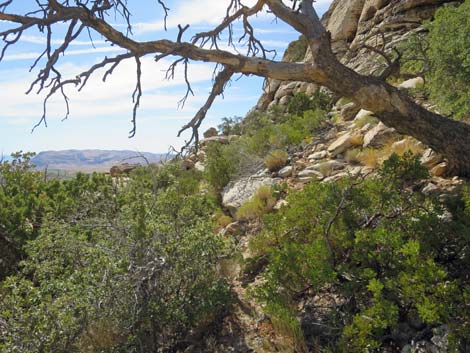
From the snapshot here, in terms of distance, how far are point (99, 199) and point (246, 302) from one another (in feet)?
12.7

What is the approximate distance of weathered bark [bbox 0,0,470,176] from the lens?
4.54 m

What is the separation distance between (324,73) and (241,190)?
13.1ft

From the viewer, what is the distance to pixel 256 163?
925 centimetres

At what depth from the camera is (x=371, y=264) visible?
3.70 metres

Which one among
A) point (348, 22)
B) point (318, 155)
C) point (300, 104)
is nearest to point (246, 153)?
point (318, 155)

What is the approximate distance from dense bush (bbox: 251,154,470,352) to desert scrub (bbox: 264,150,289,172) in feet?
12.2

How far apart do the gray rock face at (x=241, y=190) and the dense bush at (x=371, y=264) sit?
293 centimetres

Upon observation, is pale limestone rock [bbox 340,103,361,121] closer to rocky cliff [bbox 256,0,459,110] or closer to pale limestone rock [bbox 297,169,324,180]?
rocky cliff [bbox 256,0,459,110]

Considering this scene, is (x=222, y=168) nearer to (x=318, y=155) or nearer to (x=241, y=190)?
(x=241, y=190)

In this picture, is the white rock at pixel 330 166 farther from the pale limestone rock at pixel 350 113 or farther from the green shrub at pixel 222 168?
the pale limestone rock at pixel 350 113

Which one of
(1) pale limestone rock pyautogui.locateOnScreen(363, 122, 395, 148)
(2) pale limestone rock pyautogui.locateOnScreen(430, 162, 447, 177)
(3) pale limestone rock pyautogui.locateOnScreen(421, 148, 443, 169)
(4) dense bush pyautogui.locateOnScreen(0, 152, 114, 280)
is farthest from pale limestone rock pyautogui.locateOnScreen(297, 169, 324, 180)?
(4) dense bush pyautogui.locateOnScreen(0, 152, 114, 280)

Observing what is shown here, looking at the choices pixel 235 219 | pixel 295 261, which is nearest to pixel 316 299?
pixel 295 261

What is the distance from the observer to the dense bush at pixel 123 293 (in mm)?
4000

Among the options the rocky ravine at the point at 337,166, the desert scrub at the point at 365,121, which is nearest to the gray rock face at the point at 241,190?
the rocky ravine at the point at 337,166
